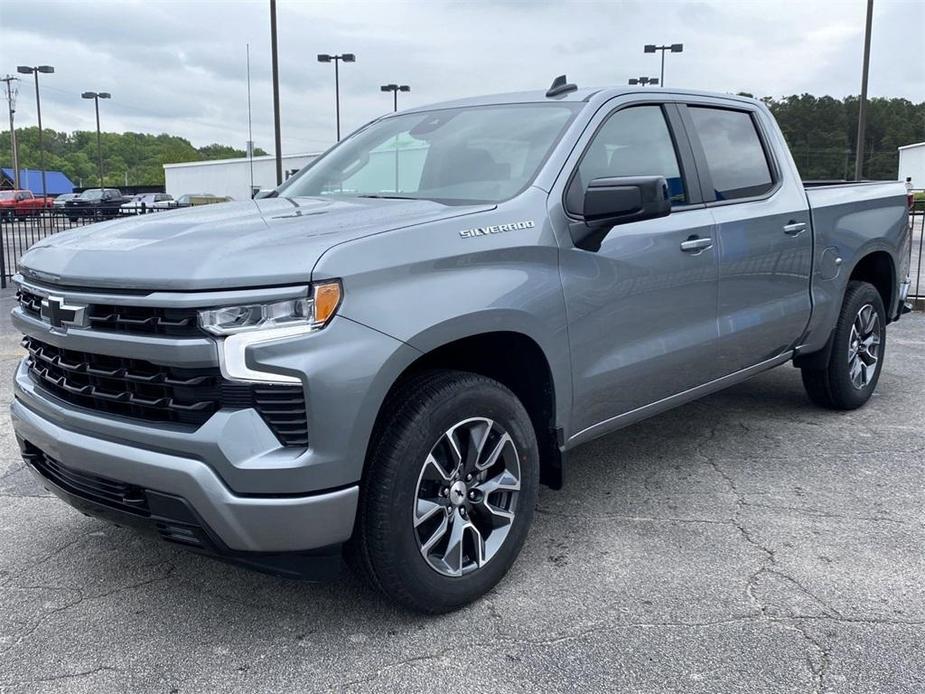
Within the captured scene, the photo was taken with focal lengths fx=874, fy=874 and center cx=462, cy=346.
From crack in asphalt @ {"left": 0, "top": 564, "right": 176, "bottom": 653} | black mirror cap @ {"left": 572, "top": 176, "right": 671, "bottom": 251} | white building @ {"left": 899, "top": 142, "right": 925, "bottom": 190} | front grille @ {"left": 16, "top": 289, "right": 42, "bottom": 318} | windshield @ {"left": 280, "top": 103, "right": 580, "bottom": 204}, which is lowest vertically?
crack in asphalt @ {"left": 0, "top": 564, "right": 176, "bottom": 653}

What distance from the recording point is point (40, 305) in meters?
3.07

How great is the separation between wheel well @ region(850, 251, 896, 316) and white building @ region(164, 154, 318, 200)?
44.7 meters

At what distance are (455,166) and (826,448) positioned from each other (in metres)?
2.76

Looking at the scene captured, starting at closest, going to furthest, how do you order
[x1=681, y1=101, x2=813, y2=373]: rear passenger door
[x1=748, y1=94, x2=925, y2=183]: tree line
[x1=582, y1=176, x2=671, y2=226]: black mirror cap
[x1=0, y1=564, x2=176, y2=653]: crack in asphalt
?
[x1=0, y1=564, x2=176, y2=653]: crack in asphalt
[x1=582, y1=176, x2=671, y2=226]: black mirror cap
[x1=681, y1=101, x2=813, y2=373]: rear passenger door
[x1=748, y1=94, x2=925, y2=183]: tree line

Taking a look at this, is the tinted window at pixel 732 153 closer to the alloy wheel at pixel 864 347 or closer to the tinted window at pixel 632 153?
the tinted window at pixel 632 153

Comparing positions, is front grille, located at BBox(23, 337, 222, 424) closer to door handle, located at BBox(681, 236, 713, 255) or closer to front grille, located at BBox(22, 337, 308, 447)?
front grille, located at BBox(22, 337, 308, 447)

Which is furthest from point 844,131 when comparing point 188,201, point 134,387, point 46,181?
point 46,181

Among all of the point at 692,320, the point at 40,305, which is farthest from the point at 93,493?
the point at 692,320

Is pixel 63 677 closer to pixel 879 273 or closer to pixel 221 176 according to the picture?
pixel 879 273

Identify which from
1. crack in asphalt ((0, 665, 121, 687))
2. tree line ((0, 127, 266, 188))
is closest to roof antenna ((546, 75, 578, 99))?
crack in asphalt ((0, 665, 121, 687))

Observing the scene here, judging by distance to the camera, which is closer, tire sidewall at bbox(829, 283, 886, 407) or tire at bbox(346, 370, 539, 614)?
tire at bbox(346, 370, 539, 614)

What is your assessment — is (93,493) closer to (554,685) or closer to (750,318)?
(554,685)

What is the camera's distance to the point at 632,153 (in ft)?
12.9

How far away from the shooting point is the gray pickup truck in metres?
2.55
